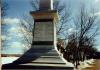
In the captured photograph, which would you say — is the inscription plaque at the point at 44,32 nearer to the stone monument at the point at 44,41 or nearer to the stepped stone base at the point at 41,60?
the stone monument at the point at 44,41

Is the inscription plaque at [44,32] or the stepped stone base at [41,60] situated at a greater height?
the inscription plaque at [44,32]

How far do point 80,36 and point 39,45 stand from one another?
1333cm

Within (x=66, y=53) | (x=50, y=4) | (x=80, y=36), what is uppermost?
(x=50, y=4)

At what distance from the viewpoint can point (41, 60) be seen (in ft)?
46.9

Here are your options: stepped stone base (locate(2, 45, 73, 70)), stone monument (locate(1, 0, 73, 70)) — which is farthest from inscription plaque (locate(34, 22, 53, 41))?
stepped stone base (locate(2, 45, 73, 70))

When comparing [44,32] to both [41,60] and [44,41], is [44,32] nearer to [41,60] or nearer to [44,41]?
[44,41]

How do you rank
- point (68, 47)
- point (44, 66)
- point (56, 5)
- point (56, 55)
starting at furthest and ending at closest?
point (68, 47)
point (56, 5)
point (56, 55)
point (44, 66)

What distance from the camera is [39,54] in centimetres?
1474

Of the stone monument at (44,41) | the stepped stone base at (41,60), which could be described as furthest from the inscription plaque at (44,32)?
the stepped stone base at (41,60)

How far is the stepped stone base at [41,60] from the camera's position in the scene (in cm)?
1343

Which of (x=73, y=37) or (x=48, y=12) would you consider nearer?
(x=48, y=12)

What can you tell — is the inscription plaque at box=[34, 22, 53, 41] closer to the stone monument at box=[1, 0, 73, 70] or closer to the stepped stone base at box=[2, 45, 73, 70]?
the stone monument at box=[1, 0, 73, 70]

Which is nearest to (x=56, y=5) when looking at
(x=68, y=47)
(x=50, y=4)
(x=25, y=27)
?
(x=25, y=27)

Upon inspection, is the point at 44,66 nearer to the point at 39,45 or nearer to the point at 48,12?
the point at 39,45
